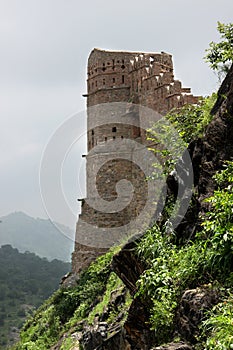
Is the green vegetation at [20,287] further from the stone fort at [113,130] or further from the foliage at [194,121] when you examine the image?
the foliage at [194,121]

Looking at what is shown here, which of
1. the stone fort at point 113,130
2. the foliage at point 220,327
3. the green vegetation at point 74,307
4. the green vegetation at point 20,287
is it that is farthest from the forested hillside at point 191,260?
the green vegetation at point 20,287

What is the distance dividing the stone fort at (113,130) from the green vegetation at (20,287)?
24.9 meters

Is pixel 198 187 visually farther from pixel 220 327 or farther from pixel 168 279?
pixel 220 327

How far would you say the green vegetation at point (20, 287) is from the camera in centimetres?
5469

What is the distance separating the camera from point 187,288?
677 centimetres

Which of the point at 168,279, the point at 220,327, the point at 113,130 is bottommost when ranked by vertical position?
the point at 220,327

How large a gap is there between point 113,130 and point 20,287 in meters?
49.6

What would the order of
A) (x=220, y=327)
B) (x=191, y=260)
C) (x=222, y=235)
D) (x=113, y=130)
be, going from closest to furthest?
(x=220, y=327) < (x=222, y=235) < (x=191, y=260) < (x=113, y=130)

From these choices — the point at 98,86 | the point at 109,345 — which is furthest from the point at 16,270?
the point at 109,345

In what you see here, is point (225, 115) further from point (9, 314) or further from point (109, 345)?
point (9, 314)

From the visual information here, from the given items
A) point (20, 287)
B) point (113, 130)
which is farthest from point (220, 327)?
point (20, 287)

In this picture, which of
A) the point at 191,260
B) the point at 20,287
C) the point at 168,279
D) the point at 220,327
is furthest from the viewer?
the point at 20,287

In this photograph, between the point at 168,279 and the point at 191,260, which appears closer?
the point at 191,260

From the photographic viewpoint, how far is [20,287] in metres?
66.3
